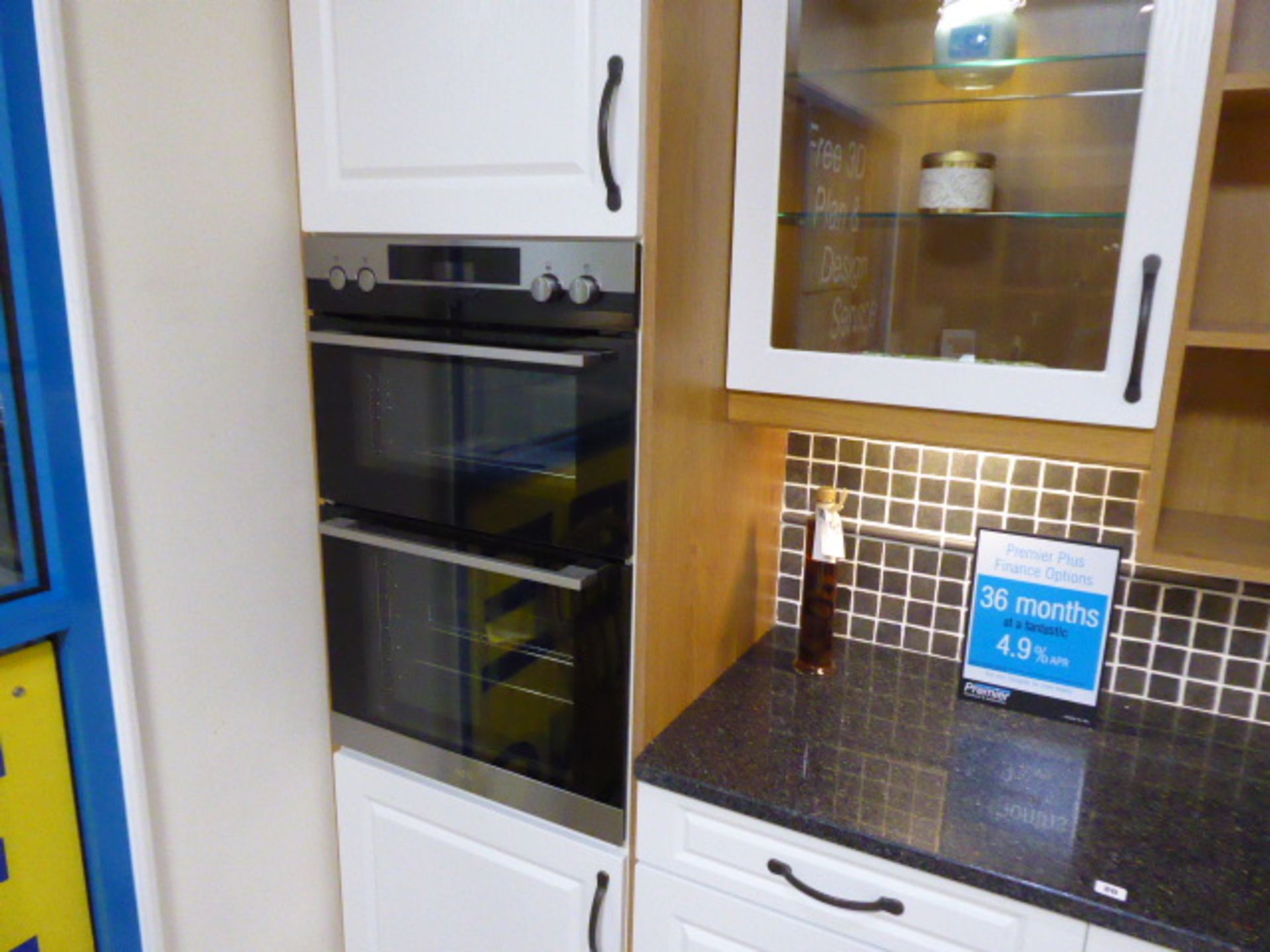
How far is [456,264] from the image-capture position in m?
1.29

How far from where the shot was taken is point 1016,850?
3.67 feet

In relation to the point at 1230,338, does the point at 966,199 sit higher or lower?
higher

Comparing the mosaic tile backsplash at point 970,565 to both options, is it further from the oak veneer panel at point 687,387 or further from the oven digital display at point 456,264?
the oven digital display at point 456,264

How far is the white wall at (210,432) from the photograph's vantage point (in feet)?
3.77

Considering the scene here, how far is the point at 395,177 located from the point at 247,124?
0.71 feet

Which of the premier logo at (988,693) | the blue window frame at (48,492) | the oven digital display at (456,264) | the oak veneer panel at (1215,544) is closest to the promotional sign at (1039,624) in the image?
the premier logo at (988,693)

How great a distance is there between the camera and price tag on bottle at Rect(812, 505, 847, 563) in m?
1.49

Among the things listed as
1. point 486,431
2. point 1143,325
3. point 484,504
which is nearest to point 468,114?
point 486,431

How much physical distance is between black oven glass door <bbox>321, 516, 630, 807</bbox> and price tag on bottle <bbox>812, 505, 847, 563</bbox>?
0.40 m

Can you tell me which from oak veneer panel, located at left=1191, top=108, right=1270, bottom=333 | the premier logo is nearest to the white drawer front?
the premier logo

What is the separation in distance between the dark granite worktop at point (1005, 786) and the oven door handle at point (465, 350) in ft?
Answer: 1.87

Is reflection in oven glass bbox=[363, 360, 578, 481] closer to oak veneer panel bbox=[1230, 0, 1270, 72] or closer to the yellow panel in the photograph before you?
the yellow panel

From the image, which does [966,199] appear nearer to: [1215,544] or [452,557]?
[1215,544]

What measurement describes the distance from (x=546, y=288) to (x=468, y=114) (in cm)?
26
